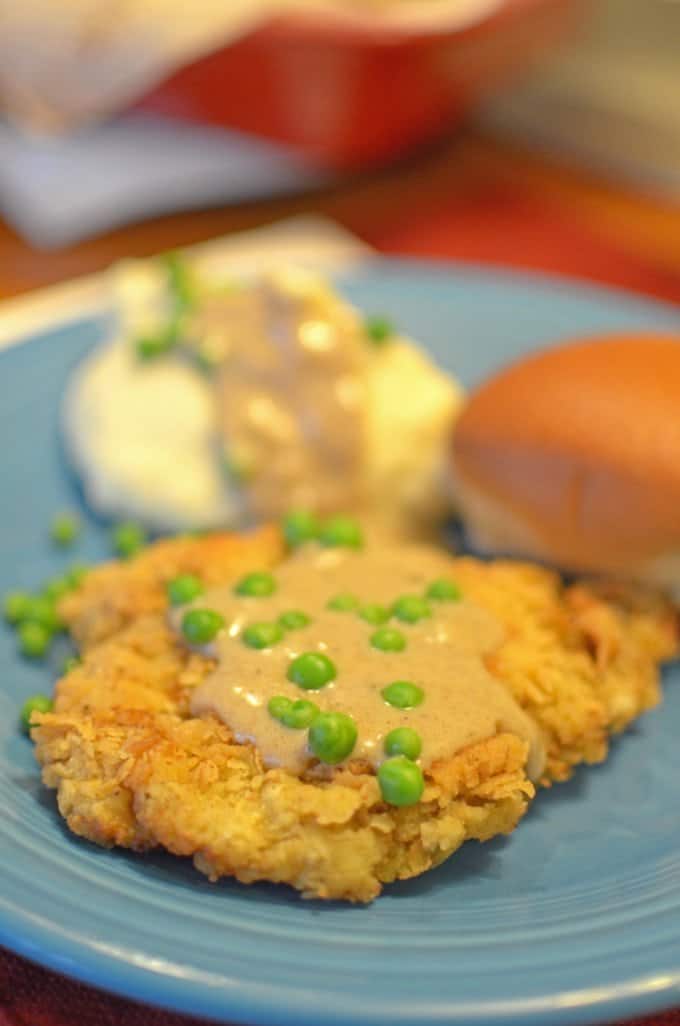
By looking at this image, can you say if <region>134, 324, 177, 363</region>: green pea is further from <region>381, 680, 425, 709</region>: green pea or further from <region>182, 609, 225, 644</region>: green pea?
<region>381, 680, 425, 709</region>: green pea

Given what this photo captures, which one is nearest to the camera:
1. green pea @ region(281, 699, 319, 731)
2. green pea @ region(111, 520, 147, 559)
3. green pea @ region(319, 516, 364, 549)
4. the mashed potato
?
green pea @ region(281, 699, 319, 731)

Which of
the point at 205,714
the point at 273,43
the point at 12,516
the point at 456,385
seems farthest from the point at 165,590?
the point at 273,43

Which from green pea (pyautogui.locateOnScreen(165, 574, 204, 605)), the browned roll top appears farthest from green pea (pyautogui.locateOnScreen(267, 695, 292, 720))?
the browned roll top

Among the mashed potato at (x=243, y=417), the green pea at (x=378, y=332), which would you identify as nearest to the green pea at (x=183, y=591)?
the mashed potato at (x=243, y=417)

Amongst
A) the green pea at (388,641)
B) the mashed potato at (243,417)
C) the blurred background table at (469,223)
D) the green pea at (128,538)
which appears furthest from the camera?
the blurred background table at (469,223)

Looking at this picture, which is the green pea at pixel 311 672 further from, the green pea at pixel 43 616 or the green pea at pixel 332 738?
the green pea at pixel 43 616

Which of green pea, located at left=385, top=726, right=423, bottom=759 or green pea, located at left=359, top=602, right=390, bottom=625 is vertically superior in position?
green pea, located at left=385, top=726, right=423, bottom=759

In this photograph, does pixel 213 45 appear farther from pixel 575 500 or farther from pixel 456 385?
pixel 575 500
